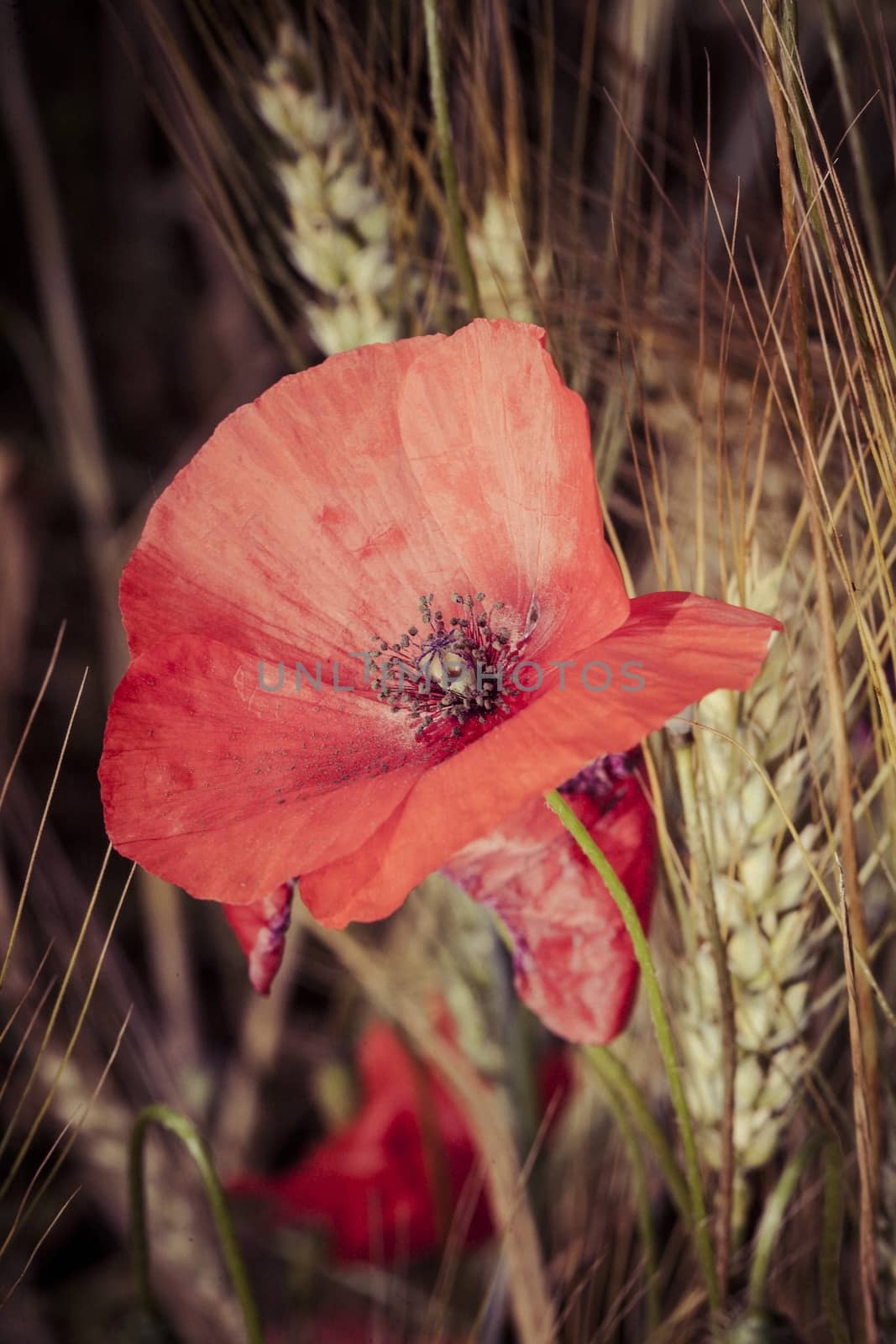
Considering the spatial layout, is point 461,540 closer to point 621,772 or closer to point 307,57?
point 621,772

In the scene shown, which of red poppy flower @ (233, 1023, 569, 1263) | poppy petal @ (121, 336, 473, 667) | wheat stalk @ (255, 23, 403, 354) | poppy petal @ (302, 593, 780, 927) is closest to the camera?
poppy petal @ (302, 593, 780, 927)

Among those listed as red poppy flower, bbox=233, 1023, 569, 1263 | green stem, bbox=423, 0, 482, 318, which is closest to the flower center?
green stem, bbox=423, 0, 482, 318

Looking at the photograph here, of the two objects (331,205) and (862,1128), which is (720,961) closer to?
(862,1128)

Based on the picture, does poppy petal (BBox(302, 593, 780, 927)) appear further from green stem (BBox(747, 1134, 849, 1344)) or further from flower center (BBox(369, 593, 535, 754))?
green stem (BBox(747, 1134, 849, 1344))

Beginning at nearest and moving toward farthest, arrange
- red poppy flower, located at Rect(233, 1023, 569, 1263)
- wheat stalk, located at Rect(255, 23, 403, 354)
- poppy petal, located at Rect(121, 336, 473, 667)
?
poppy petal, located at Rect(121, 336, 473, 667), wheat stalk, located at Rect(255, 23, 403, 354), red poppy flower, located at Rect(233, 1023, 569, 1263)

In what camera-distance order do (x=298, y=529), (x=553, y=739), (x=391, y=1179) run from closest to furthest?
→ (x=553, y=739), (x=298, y=529), (x=391, y=1179)

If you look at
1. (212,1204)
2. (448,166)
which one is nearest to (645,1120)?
→ (212,1204)

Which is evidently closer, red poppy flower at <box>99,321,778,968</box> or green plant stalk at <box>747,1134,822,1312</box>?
red poppy flower at <box>99,321,778,968</box>
